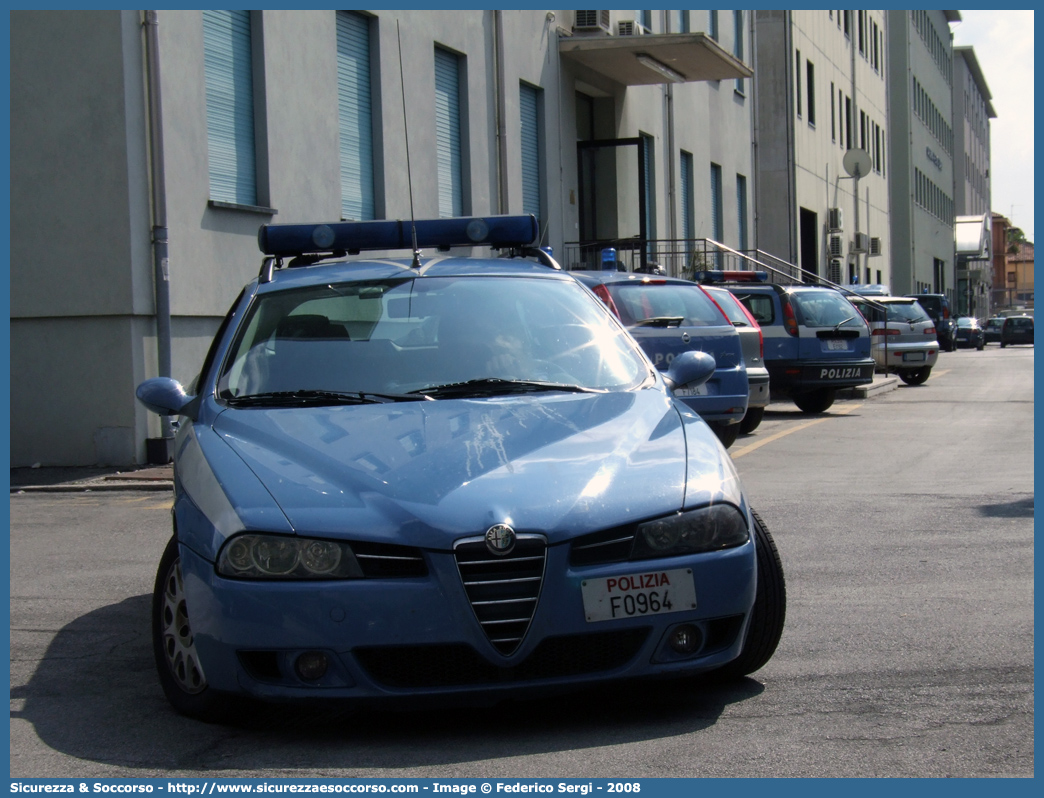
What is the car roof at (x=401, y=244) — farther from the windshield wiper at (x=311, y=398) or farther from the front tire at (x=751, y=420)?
the front tire at (x=751, y=420)

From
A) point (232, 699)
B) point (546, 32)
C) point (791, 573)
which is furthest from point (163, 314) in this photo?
point (546, 32)

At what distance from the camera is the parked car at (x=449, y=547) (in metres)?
3.94

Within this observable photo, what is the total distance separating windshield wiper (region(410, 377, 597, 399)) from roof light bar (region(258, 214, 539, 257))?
1930mm

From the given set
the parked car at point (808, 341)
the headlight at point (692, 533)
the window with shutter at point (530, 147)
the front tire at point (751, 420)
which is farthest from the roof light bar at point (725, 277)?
the headlight at point (692, 533)

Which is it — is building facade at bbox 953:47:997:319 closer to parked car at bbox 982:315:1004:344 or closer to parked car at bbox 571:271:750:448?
parked car at bbox 982:315:1004:344

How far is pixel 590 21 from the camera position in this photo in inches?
901

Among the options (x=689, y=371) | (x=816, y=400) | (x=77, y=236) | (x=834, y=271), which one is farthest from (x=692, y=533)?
(x=834, y=271)

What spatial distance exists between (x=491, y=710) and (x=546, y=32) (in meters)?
18.7

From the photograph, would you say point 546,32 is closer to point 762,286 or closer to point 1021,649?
point 762,286

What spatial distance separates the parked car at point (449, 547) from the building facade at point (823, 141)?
87.1ft

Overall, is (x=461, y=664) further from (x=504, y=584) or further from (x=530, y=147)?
(x=530, y=147)

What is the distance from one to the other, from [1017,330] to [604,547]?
5558 centimetres
